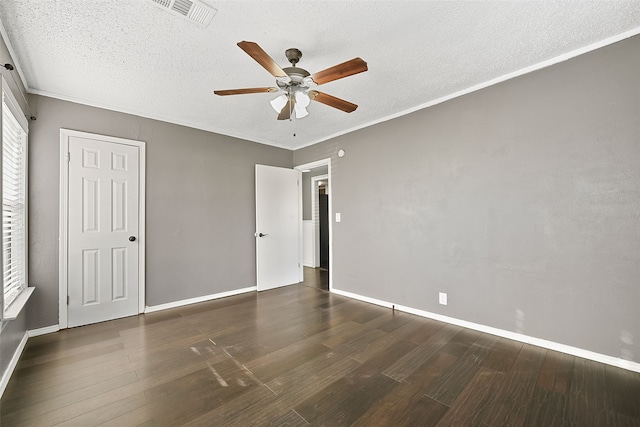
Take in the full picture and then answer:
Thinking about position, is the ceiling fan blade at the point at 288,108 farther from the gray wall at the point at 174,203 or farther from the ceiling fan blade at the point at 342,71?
the gray wall at the point at 174,203

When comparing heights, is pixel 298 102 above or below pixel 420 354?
above

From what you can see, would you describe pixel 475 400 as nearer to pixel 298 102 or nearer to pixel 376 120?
pixel 298 102

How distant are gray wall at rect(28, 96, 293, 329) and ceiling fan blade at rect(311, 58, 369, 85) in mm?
2587

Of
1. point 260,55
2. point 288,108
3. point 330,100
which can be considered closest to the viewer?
point 260,55

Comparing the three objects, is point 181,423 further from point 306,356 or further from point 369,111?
point 369,111

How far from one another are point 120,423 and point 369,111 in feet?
11.8

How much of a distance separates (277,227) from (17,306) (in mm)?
3045

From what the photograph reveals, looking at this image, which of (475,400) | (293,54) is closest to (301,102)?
(293,54)

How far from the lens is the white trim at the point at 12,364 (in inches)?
71.8

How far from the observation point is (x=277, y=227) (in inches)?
181

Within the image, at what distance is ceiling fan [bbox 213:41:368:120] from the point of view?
1.69 metres

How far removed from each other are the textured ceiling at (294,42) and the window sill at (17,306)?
6.65ft

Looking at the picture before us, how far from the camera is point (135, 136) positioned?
3.30m

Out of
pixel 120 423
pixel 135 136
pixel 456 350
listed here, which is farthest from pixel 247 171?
pixel 456 350
